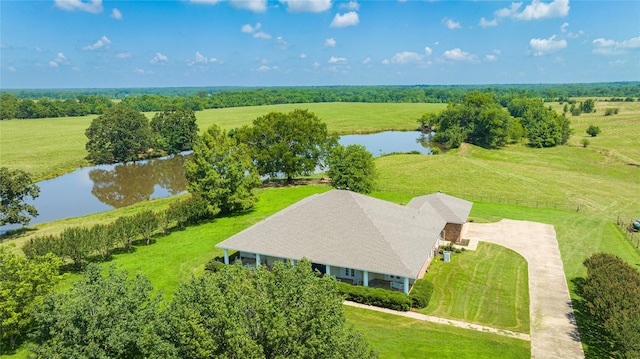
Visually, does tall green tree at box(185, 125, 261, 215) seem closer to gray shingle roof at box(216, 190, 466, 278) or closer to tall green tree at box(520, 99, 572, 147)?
gray shingle roof at box(216, 190, 466, 278)

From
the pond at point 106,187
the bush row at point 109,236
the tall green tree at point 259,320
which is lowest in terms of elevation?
the pond at point 106,187

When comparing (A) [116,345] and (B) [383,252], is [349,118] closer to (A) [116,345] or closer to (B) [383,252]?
(B) [383,252]

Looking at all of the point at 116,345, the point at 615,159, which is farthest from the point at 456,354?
the point at 615,159

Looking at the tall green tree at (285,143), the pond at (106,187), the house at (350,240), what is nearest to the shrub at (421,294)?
the house at (350,240)

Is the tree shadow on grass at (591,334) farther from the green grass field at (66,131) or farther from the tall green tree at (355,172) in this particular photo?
the green grass field at (66,131)

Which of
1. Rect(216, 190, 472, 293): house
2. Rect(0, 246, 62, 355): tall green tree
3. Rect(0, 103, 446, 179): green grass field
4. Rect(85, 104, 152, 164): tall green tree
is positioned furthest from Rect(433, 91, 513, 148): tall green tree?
Rect(0, 246, 62, 355): tall green tree

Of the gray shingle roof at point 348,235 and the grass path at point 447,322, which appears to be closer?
the grass path at point 447,322
